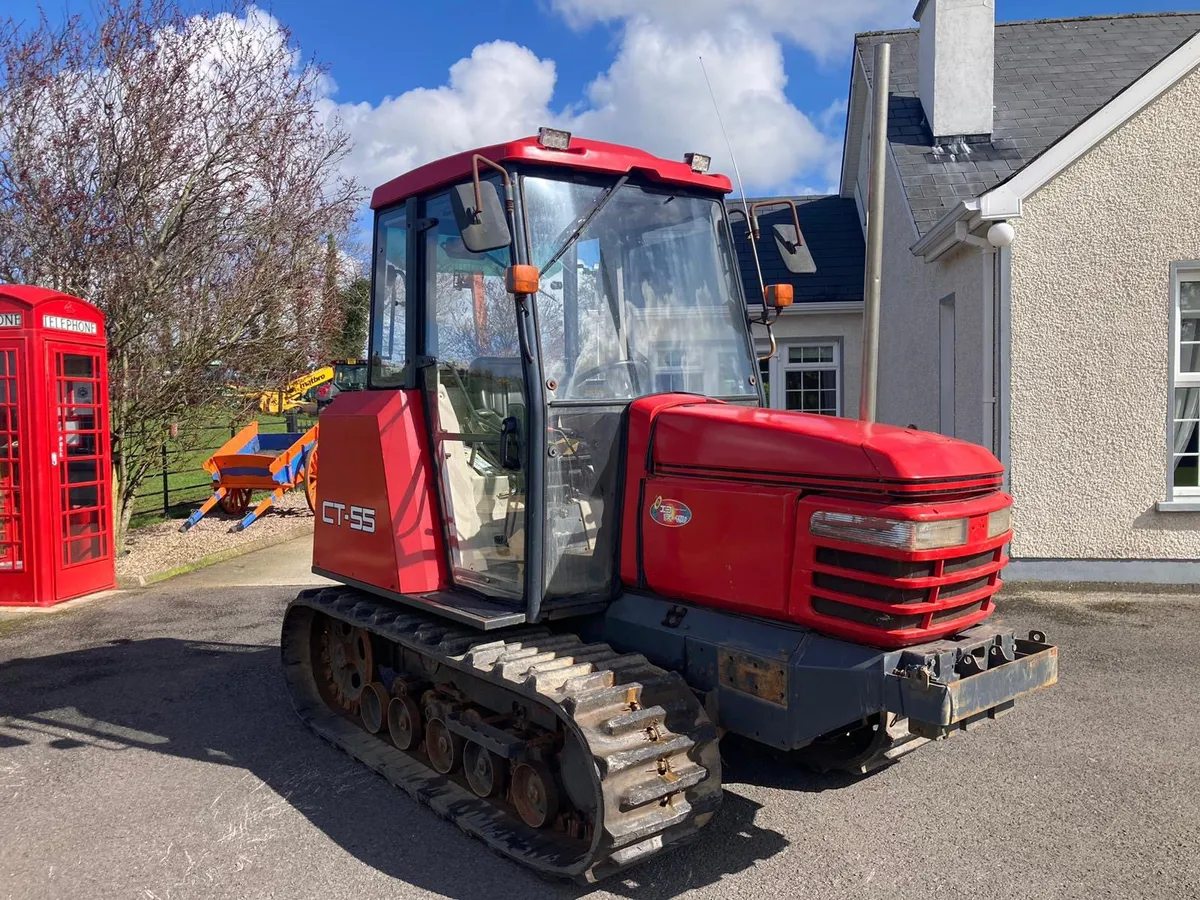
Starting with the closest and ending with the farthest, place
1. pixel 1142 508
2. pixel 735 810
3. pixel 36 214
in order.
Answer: pixel 735 810 < pixel 1142 508 < pixel 36 214

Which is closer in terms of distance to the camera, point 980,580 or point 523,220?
point 980,580

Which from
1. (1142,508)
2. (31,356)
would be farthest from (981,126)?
(31,356)

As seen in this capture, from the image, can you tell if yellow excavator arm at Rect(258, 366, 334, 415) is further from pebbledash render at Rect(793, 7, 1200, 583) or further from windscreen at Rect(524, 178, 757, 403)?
windscreen at Rect(524, 178, 757, 403)

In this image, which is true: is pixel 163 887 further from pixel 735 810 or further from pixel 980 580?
pixel 980 580

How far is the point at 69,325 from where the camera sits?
904 centimetres

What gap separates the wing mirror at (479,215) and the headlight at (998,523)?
7.16 ft

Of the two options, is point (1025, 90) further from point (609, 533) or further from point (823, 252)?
point (609, 533)

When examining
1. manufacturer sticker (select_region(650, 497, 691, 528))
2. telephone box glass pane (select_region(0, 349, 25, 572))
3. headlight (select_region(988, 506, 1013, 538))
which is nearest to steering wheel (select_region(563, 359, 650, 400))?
manufacturer sticker (select_region(650, 497, 691, 528))

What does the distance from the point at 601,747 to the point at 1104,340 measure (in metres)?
7.18

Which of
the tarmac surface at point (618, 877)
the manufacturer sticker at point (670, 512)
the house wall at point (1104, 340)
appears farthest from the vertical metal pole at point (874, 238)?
the house wall at point (1104, 340)

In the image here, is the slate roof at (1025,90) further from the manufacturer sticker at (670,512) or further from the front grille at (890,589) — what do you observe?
the front grille at (890,589)

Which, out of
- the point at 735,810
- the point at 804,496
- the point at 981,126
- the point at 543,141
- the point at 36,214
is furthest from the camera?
the point at 981,126

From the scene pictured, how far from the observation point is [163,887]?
3.80 m

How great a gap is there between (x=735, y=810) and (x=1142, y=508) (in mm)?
6076
